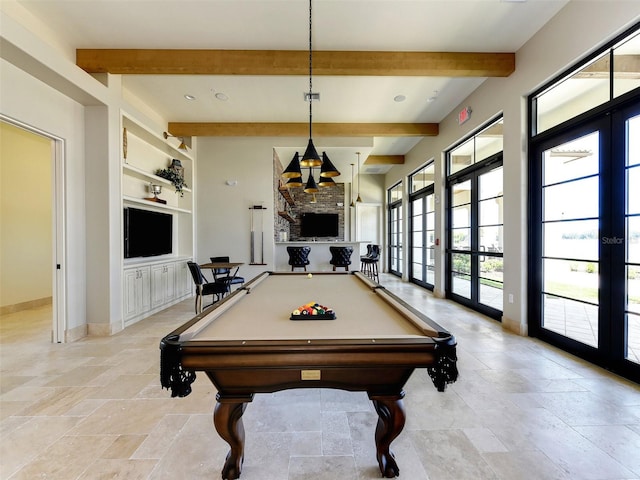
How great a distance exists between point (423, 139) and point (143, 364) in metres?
6.71

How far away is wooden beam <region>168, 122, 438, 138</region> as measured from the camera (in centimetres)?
564

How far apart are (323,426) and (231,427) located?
74cm

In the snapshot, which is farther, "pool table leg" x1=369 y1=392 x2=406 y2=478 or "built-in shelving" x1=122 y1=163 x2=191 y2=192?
"built-in shelving" x1=122 y1=163 x2=191 y2=192

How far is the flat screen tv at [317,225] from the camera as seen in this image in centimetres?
1018

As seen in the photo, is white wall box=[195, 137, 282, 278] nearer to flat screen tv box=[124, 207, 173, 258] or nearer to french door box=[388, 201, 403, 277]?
flat screen tv box=[124, 207, 173, 258]

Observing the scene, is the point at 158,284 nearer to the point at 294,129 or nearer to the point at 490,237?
the point at 294,129

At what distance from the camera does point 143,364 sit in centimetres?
282

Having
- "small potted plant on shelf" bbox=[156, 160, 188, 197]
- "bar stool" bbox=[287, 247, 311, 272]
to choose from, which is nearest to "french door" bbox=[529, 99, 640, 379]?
"bar stool" bbox=[287, 247, 311, 272]

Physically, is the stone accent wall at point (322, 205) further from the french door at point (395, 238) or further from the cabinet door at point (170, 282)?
the cabinet door at point (170, 282)

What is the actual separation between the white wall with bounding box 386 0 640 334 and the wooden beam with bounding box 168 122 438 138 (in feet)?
3.42

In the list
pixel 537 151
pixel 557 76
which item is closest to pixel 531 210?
pixel 537 151

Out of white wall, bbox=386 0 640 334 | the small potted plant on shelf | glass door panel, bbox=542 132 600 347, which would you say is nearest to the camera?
white wall, bbox=386 0 640 334

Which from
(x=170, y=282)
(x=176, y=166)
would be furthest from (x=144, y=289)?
(x=176, y=166)

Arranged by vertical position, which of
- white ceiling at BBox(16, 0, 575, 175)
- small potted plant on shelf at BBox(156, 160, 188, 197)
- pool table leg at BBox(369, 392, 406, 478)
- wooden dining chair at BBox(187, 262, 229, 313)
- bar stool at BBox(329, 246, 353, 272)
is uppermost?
white ceiling at BBox(16, 0, 575, 175)
